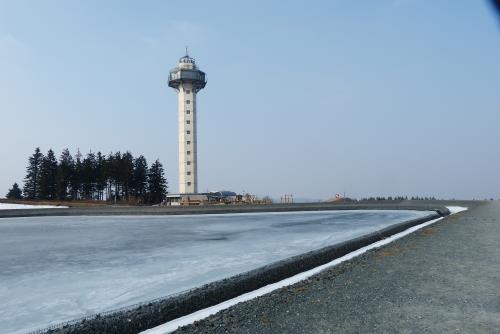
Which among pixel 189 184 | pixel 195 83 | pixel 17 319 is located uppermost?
pixel 195 83

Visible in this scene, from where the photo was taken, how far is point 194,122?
7262 cm

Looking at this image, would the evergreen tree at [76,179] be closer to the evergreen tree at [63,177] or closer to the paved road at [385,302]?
the evergreen tree at [63,177]

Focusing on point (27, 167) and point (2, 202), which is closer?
point (2, 202)

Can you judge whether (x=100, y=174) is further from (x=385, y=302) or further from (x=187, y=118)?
(x=385, y=302)

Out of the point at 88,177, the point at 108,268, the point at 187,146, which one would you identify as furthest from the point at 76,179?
the point at 108,268

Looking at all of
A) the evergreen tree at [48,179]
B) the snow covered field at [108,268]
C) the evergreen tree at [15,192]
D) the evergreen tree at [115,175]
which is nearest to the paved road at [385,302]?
the snow covered field at [108,268]

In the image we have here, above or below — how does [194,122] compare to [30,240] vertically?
above

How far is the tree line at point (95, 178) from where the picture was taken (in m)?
79.3

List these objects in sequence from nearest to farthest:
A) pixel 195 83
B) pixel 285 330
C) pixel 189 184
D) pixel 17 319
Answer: pixel 285 330, pixel 17 319, pixel 189 184, pixel 195 83

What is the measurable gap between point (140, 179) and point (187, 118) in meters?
20.7

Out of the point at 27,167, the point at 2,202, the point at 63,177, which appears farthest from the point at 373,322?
the point at 27,167

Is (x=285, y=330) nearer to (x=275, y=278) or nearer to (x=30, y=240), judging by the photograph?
(x=275, y=278)

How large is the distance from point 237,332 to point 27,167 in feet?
313

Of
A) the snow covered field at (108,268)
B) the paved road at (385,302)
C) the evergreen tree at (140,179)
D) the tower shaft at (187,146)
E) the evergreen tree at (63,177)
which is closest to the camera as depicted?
the paved road at (385,302)
